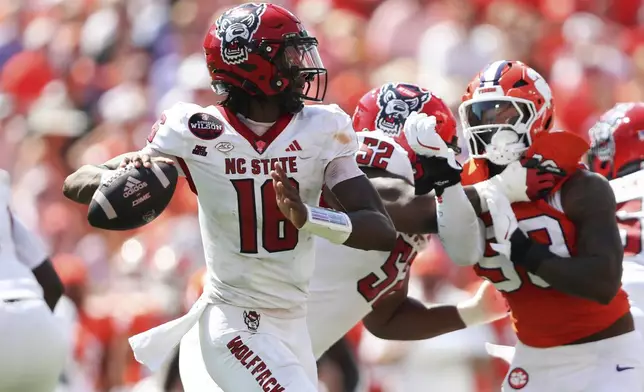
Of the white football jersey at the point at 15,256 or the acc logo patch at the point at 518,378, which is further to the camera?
the white football jersey at the point at 15,256

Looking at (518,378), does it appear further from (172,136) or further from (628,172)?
A: (172,136)

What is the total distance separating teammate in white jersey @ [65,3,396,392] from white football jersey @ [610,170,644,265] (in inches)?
68.4

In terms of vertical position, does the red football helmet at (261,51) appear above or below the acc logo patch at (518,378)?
above

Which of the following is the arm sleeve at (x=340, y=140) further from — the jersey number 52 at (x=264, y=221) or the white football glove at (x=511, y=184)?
the white football glove at (x=511, y=184)

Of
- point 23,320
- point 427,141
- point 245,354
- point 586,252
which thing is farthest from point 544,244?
point 23,320

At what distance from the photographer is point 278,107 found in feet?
15.5

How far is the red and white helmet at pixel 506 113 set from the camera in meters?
5.32

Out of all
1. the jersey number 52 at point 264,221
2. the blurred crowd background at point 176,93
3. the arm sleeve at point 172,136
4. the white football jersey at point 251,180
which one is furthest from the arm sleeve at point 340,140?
the blurred crowd background at point 176,93

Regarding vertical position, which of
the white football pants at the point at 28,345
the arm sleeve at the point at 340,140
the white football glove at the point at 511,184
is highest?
the arm sleeve at the point at 340,140

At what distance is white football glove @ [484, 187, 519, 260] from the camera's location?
16.8ft

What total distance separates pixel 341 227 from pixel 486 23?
734 centimetres

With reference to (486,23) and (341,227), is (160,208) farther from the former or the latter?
(486,23)

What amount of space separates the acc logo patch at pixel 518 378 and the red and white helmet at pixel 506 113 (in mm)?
792

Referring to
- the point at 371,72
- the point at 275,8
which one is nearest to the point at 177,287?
the point at 371,72
